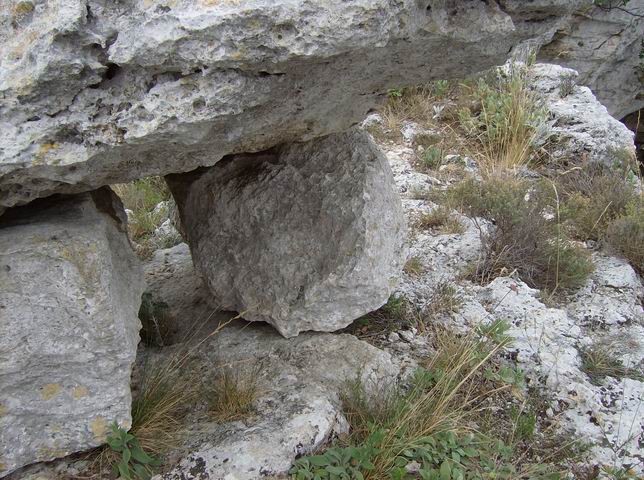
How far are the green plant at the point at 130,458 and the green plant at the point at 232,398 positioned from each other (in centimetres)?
32

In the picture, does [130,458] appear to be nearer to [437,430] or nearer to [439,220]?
[437,430]

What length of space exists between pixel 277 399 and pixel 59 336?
92 cm

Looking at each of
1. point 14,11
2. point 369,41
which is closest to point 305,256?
point 369,41

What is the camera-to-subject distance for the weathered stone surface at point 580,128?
5.27m

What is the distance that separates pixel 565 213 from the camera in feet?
14.2

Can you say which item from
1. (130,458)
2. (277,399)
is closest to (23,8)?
(130,458)

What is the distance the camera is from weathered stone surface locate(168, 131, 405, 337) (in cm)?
274

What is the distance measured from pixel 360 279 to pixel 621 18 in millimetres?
7697

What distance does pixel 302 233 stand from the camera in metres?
2.78

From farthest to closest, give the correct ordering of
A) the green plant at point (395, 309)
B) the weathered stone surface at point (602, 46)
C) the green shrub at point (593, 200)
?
the weathered stone surface at point (602, 46), the green shrub at point (593, 200), the green plant at point (395, 309)

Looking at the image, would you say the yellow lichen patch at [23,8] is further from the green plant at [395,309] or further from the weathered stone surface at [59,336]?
the green plant at [395,309]

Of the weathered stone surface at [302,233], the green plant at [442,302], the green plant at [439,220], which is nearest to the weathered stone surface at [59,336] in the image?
the weathered stone surface at [302,233]

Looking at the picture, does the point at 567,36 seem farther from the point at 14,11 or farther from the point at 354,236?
the point at 14,11

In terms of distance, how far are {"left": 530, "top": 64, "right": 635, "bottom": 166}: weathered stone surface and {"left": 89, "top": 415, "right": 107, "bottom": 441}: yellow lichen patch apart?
4.45 m
